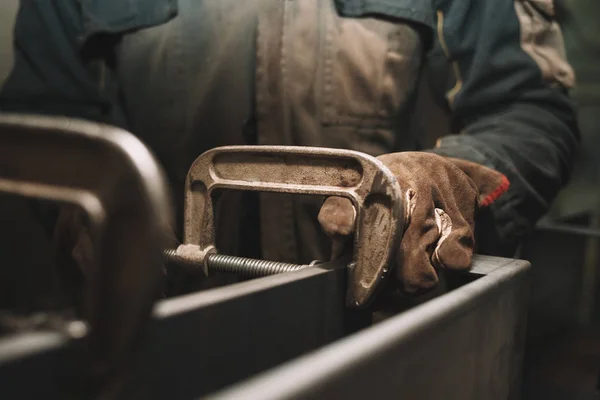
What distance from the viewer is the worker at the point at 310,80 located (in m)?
1.13

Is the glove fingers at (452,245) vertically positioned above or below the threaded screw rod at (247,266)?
above

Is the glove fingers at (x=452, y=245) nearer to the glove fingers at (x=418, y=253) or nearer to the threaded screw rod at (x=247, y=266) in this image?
the glove fingers at (x=418, y=253)

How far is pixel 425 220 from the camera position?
25.7 inches

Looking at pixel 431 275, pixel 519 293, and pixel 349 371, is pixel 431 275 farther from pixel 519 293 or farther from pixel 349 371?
pixel 349 371

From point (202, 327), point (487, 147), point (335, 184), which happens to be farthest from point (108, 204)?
point (487, 147)

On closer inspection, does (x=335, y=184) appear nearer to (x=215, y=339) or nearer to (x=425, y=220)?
(x=425, y=220)

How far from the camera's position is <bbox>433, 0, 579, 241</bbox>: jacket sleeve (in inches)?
41.4

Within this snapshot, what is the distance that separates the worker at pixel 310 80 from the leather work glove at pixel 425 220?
0.33 meters

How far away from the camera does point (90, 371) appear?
11.3 inches

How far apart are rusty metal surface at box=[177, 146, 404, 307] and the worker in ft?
1.31

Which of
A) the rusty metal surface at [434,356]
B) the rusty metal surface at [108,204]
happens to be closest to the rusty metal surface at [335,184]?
the rusty metal surface at [434,356]

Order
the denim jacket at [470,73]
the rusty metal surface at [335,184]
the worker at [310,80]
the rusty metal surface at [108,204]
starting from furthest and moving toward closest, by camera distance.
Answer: the worker at [310,80] → the denim jacket at [470,73] → the rusty metal surface at [335,184] → the rusty metal surface at [108,204]

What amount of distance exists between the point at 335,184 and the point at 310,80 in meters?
0.55

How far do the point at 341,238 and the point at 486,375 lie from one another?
22cm
